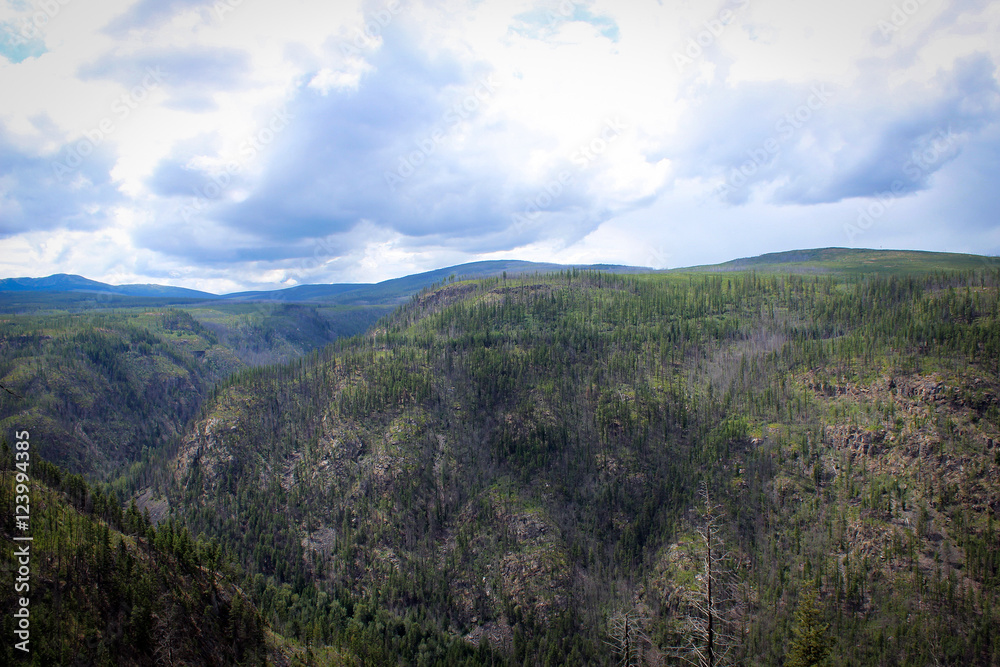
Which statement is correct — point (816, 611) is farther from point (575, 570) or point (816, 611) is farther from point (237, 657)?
point (575, 570)

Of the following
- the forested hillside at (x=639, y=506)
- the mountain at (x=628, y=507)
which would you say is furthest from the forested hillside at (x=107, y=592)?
the forested hillside at (x=639, y=506)

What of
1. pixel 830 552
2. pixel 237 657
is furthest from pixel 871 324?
pixel 237 657

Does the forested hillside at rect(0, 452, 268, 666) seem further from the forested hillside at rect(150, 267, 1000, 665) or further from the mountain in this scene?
the forested hillside at rect(150, 267, 1000, 665)

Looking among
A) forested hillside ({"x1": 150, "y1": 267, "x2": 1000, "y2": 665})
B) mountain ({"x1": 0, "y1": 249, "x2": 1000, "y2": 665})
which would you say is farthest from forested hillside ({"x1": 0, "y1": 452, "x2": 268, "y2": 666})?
forested hillside ({"x1": 150, "y1": 267, "x2": 1000, "y2": 665})

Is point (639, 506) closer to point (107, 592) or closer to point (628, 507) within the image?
point (628, 507)

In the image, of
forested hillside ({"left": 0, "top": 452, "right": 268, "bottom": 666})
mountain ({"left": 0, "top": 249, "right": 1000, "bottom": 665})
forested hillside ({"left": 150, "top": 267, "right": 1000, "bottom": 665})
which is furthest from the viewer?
forested hillside ({"left": 150, "top": 267, "right": 1000, "bottom": 665})

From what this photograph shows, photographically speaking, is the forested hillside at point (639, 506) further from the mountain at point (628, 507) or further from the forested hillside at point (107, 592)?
the forested hillside at point (107, 592)

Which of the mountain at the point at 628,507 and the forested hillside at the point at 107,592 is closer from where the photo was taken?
the forested hillside at the point at 107,592

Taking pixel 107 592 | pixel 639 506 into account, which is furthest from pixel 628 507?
pixel 107 592
